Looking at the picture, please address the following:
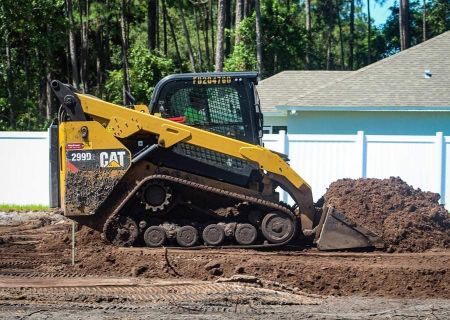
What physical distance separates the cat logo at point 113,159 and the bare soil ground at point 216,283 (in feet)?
3.77

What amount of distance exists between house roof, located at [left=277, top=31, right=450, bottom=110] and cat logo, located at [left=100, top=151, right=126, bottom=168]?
1122 centimetres

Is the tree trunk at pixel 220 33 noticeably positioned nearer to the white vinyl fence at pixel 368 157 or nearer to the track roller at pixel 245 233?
the white vinyl fence at pixel 368 157

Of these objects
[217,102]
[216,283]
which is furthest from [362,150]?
[216,283]

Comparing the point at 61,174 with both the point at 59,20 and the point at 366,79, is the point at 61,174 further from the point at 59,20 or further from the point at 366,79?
the point at 59,20

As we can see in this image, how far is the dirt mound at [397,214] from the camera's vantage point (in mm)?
10906

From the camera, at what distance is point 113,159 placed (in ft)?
35.4

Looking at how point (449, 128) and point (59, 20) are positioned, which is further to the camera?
point (59, 20)

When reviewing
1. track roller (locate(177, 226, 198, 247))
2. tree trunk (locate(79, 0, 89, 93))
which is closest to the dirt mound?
track roller (locate(177, 226, 198, 247))

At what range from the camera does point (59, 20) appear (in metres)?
30.5

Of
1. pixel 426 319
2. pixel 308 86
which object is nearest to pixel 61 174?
pixel 426 319

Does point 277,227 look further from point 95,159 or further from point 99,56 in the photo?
point 99,56

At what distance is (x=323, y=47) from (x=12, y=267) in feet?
181

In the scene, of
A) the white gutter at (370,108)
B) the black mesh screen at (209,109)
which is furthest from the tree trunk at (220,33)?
the black mesh screen at (209,109)

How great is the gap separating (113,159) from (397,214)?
405 cm
